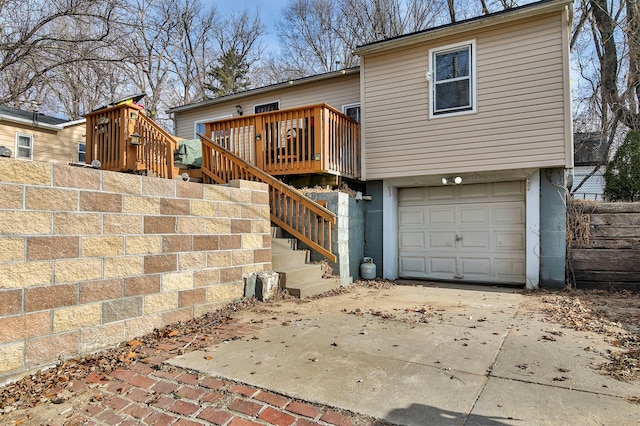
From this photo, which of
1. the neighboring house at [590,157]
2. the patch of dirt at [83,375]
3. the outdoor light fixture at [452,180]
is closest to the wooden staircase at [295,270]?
the patch of dirt at [83,375]

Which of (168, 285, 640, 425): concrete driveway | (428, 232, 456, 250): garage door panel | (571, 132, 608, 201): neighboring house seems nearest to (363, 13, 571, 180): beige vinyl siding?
(428, 232, 456, 250): garage door panel

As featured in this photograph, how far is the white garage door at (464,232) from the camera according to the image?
7082 millimetres

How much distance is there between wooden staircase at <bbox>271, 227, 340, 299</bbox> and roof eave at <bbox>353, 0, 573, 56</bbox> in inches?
171

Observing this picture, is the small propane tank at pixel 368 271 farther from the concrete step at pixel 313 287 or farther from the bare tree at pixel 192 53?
the bare tree at pixel 192 53

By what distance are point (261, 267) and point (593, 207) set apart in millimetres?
5692

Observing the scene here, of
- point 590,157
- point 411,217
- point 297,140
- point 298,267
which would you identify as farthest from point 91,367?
point 590,157

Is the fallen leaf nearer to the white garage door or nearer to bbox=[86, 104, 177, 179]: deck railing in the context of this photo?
bbox=[86, 104, 177, 179]: deck railing

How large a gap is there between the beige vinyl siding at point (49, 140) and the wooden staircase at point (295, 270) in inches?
351

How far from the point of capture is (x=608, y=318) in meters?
4.35

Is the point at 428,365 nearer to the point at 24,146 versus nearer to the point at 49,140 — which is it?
the point at 24,146

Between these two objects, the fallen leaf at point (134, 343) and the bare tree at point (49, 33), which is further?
the bare tree at point (49, 33)

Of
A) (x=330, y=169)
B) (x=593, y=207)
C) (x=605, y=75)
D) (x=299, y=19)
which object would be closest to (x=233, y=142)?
(x=330, y=169)

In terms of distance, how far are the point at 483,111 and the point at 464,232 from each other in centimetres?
230

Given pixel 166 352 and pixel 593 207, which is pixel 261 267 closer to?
pixel 166 352
